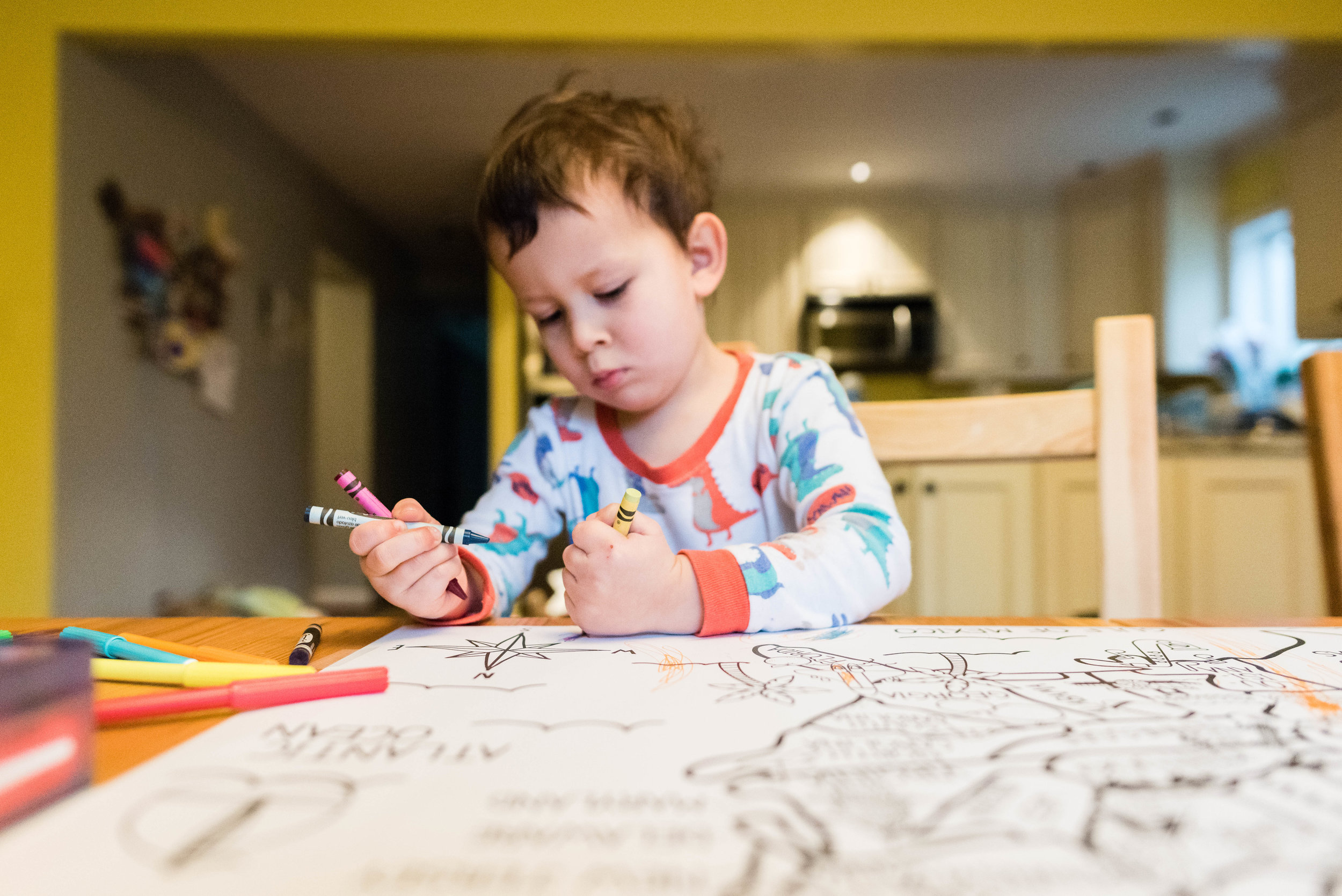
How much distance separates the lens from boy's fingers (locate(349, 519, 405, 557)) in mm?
512

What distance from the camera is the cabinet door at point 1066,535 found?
276 centimetres

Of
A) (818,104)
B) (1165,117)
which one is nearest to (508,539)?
(818,104)

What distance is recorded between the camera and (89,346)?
225 centimetres

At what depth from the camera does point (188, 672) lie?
35cm

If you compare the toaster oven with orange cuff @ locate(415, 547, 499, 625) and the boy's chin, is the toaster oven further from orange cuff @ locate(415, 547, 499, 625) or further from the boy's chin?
orange cuff @ locate(415, 547, 499, 625)

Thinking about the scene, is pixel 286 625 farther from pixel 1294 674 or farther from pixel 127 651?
pixel 1294 674

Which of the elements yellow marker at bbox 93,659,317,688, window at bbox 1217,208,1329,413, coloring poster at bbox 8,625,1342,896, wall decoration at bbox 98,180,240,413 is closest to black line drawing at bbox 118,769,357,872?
coloring poster at bbox 8,625,1342,896

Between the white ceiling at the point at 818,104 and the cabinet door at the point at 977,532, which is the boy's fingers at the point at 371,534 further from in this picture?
the cabinet door at the point at 977,532

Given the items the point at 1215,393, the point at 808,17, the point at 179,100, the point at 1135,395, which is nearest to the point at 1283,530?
the point at 1215,393

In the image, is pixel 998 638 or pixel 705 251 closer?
pixel 998 638

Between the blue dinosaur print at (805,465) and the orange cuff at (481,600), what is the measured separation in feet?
0.90

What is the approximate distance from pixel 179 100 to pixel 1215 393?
436 centimetres

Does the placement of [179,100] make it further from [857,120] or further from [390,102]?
[857,120]

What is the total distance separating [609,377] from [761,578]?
10.8 inches
